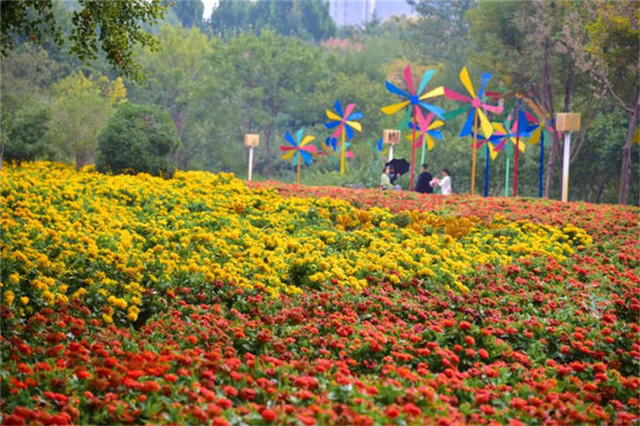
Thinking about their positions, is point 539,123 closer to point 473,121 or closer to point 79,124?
point 473,121

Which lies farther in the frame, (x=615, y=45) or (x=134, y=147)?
(x=615, y=45)

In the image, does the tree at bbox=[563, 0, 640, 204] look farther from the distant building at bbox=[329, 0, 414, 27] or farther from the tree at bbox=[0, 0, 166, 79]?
the distant building at bbox=[329, 0, 414, 27]

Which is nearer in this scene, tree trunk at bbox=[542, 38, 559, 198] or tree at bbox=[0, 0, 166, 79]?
tree at bbox=[0, 0, 166, 79]

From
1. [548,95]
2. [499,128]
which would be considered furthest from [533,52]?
[499,128]

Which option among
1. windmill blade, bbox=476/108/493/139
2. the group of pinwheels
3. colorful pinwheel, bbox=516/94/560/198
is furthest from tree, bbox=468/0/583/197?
windmill blade, bbox=476/108/493/139

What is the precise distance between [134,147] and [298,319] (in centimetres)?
965

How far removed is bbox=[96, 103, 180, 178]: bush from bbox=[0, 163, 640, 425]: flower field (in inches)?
182

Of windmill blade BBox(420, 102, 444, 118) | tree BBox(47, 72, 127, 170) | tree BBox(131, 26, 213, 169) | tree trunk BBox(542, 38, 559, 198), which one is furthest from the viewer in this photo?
Result: tree BBox(131, 26, 213, 169)

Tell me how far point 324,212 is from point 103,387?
247 inches

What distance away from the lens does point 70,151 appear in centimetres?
2384

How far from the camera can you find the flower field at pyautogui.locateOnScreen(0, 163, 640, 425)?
3.63m

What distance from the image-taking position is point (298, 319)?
510 cm

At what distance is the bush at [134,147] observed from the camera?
14062 mm

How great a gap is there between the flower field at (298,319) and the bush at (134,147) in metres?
4.62
